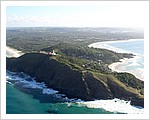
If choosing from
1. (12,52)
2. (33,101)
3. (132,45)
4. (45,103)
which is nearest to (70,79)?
(45,103)

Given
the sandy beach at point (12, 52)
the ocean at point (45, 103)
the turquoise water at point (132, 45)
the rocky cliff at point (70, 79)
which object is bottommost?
the ocean at point (45, 103)

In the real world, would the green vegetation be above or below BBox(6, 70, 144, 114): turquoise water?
above

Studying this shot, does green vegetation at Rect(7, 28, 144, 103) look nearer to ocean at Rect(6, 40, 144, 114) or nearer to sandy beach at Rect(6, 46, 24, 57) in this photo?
sandy beach at Rect(6, 46, 24, 57)

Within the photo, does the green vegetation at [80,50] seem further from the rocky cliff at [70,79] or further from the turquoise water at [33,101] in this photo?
the turquoise water at [33,101]

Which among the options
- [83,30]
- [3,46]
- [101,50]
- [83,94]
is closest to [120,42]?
[101,50]

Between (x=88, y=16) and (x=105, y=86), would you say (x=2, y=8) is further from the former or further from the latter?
(x=105, y=86)

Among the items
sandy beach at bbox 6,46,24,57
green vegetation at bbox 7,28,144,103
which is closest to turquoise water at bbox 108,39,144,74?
green vegetation at bbox 7,28,144,103

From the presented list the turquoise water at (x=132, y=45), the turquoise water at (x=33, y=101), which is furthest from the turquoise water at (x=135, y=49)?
the turquoise water at (x=33, y=101)

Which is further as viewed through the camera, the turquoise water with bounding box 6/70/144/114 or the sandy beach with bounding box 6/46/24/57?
the sandy beach with bounding box 6/46/24/57
